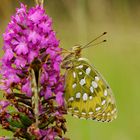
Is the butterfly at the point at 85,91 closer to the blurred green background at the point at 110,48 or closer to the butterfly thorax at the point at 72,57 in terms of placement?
the butterfly thorax at the point at 72,57

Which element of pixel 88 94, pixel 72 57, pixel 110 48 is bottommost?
pixel 88 94

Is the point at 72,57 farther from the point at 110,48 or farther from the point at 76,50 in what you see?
the point at 110,48

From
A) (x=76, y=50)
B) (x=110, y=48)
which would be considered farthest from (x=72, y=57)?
(x=110, y=48)

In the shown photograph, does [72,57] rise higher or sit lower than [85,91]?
higher

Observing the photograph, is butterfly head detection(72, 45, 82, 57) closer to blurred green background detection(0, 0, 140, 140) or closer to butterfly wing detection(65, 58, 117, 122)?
butterfly wing detection(65, 58, 117, 122)

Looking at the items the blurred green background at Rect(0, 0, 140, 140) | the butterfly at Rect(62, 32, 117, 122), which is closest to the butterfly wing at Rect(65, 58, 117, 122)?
the butterfly at Rect(62, 32, 117, 122)

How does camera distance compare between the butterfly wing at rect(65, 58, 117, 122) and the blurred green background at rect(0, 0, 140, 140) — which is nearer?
the butterfly wing at rect(65, 58, 117, 122)

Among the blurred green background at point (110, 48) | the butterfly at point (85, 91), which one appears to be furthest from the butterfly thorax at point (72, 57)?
the blurred green background at point (110, 48)

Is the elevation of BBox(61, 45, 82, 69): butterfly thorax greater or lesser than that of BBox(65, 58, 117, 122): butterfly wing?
greater

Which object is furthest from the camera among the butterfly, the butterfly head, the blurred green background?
the blurred green background
